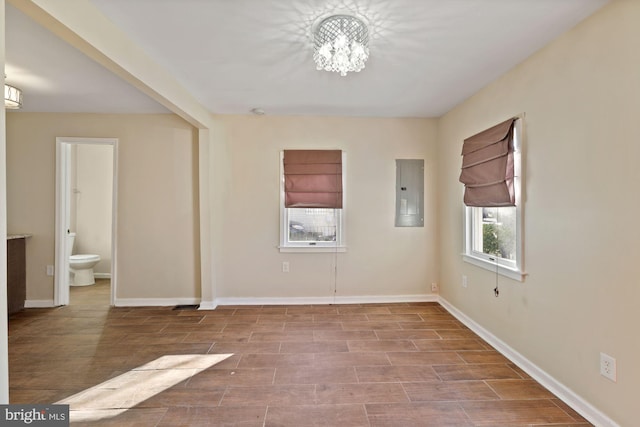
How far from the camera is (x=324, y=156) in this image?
3.83m

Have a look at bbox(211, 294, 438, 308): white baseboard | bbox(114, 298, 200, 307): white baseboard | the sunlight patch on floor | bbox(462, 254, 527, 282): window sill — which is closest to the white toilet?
bbox(114, 298, 200, 307): white baseboard

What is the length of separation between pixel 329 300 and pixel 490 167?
7.82 feet

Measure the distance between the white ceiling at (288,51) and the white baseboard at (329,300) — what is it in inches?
91.8

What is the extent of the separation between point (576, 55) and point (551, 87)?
231 millimetres

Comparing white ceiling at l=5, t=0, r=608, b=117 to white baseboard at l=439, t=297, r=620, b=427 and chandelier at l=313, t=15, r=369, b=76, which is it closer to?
chandelier at l=313, t=15, r=369, b=76

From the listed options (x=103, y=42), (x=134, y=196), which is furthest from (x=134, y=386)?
(x=134, y=196)

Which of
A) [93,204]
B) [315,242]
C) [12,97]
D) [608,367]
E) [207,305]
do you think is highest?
[12,97]

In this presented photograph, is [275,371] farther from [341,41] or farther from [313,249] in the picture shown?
[341,41]

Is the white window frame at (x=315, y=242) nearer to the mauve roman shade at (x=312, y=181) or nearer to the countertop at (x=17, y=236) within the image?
the mauve roman shade at (x=312, y=181)

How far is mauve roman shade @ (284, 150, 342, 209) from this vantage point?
3.81m

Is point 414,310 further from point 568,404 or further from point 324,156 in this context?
point 324,156

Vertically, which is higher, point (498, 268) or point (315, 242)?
point (315, 242)

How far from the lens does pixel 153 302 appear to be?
3824 mm

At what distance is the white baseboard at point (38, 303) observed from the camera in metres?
3.73
